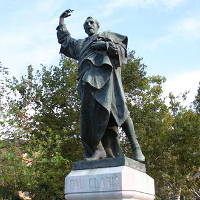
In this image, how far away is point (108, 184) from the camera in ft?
12.4

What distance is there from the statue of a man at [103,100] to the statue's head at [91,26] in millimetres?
224

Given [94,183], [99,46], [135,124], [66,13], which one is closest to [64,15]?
[66,13]

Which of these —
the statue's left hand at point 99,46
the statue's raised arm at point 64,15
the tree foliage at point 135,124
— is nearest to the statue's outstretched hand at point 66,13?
the statue's raised arm at point 64,15

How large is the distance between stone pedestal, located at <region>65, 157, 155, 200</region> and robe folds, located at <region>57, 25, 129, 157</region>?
0.47 meters

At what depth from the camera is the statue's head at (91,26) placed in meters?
5.00

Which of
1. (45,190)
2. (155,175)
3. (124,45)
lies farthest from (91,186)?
(45,190)

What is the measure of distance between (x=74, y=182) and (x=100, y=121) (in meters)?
0.94

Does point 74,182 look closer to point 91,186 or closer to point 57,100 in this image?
point 91,186

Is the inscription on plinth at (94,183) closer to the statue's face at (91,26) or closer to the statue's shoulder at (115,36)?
the statue's shoulder at (115,36)

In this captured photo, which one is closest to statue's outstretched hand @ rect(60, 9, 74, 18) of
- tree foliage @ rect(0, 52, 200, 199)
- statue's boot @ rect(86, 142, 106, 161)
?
statue's boot @ rect(86, 142, 106, 161)

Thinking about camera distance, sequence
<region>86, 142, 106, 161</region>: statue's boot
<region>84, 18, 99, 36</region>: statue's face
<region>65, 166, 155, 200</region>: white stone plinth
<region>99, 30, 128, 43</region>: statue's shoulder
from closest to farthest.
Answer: <region>65, 166, 155, 200</region>: white stone plinth < <region>86, 142, 106, 161</region>: statue's boot < <region>99, 30, 128, 43</region>: statue's shoulder < <region>84, 18, 99, 36</region>: statue's face

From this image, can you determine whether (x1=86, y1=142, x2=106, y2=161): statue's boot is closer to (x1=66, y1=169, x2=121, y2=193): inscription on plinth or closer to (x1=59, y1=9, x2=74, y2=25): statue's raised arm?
(x1=66, y1=169, x2=121, y2=193): inscription on plinth

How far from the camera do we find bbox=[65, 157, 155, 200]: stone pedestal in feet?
12.1

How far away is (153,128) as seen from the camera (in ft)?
55.5
